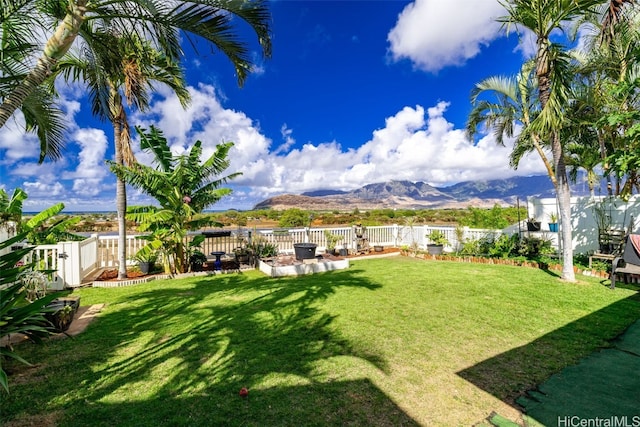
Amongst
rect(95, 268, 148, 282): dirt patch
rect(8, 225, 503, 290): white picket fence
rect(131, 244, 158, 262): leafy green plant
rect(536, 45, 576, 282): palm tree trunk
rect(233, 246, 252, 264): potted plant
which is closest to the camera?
rect(536, 45, 576, 282): palm tree trunk

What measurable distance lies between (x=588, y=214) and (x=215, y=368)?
11815mm

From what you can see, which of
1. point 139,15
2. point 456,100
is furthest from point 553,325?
point 456,100

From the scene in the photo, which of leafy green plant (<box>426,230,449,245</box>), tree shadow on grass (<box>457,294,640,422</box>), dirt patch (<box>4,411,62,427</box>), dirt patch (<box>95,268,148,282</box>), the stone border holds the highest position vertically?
leafy green plant (<box>426,230,449,245</box>)

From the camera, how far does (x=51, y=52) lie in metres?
2.72

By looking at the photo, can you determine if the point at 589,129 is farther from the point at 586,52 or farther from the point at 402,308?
the point at 402,308

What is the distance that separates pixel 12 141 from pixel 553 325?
26.5ft

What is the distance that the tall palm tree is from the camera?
19.7 ft

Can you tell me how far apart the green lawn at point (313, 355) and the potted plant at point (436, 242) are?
16.5 feet

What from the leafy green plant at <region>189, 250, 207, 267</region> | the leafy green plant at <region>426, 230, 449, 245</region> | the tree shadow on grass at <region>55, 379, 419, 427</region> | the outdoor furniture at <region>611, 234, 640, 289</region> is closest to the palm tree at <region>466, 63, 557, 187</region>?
the outdoor furniture at <region>611, 234, 640, 289</region>

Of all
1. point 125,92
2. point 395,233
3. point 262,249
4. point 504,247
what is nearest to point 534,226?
point 504,247

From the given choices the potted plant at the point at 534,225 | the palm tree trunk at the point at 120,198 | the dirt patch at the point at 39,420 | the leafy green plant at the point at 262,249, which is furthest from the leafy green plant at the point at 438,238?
the dirt patch at the point at 39,420

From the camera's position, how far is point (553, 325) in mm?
4398

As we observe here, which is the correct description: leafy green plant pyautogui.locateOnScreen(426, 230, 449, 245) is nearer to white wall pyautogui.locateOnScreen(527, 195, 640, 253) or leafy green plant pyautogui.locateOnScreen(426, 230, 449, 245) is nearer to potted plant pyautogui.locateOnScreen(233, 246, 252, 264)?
white wall pyautogui.locateOnScreen(527, 195, 640, 253)

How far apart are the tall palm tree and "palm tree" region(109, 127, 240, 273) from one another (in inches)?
328
